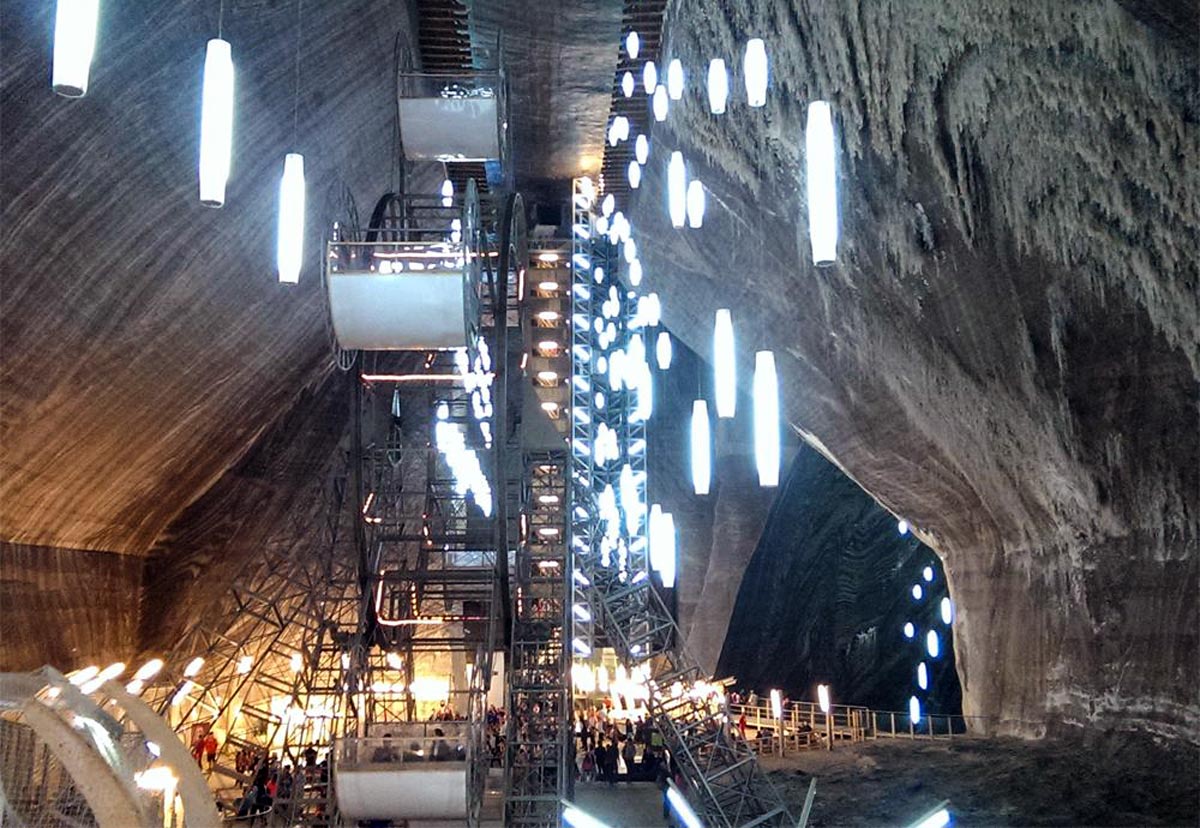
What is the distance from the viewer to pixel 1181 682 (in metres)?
10.2

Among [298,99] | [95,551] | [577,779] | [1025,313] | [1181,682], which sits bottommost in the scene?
[577,779]

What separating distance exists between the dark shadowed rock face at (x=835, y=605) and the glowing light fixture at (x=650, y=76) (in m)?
13.8

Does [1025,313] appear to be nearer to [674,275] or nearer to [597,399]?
[674,275]

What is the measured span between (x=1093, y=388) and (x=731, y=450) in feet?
67.8

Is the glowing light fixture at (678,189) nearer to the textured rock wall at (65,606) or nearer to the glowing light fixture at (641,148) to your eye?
the glowing light fixture at (641,148)

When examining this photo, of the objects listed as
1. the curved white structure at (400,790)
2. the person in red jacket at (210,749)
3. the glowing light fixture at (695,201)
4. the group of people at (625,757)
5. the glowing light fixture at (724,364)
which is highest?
the glowing light fixture at (695,201)

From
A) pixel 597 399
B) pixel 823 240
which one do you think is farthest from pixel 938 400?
pixel 597 399

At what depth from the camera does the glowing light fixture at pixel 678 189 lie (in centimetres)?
1672

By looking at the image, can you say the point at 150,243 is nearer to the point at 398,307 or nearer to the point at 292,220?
the point at 398,307

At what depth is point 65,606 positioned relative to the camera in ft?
46.1

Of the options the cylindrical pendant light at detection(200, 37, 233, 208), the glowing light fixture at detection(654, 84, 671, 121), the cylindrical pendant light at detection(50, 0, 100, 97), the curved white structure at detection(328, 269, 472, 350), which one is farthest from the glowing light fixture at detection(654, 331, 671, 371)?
the cylindrical pendant light at detection(50, 0, 100, 97)

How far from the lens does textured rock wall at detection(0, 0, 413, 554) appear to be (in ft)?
28.9

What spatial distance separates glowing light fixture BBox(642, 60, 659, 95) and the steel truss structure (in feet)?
18.1

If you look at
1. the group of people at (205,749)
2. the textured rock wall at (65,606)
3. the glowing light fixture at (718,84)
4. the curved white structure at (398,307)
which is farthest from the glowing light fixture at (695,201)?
the group of people at (205,749)
